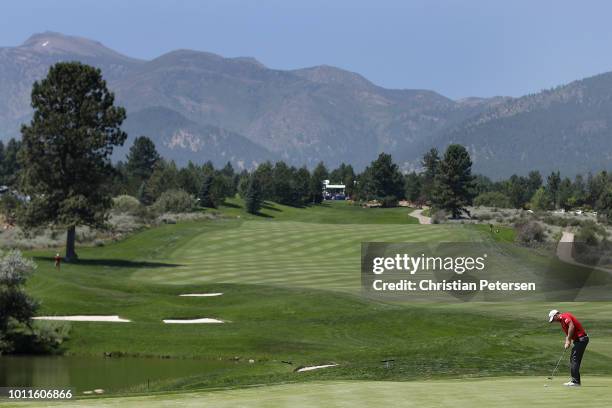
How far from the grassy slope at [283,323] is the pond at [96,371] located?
1240 millimetres

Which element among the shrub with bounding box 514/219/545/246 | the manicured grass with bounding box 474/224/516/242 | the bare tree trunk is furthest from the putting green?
the manicured grass with bounding box 474/224/516/242

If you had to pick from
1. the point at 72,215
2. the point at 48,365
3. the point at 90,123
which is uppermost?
the point at 90,123

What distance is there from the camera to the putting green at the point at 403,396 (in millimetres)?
19969

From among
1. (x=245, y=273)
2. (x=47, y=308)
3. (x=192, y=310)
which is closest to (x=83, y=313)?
(x=47, y=308)

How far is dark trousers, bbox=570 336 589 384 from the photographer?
22641mm

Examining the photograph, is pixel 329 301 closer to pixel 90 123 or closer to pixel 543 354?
pixel 543 354

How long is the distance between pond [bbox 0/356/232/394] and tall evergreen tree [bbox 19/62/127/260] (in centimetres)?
3591

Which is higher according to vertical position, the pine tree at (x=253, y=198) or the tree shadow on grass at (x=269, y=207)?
the pine tree at (x=253, y=198)

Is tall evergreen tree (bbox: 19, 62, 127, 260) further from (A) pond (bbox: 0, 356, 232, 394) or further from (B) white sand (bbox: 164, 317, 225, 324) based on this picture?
(A) pond (bbox: 0, 356, 232, 394)

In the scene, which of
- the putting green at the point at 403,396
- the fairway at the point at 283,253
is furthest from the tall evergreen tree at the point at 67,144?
the putting green at the point at 403,396

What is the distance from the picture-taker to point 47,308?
159ft

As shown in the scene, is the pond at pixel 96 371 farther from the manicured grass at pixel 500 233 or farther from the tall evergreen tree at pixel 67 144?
the manicured grass at pixel 500 233

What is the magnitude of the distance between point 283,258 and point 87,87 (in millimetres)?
24547

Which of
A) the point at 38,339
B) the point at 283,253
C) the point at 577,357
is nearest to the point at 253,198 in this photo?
the point at 283,253
